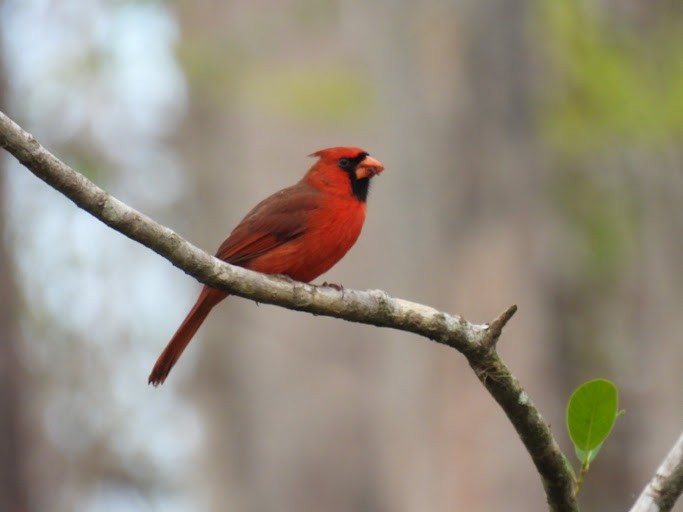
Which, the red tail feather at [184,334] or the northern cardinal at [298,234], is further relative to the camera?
the northern cardinal at [298,234]

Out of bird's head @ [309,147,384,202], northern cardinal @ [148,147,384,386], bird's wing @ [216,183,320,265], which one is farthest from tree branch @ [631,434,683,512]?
bird's head @ [309,147,384,202]

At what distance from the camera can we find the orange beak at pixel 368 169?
14.7 ft

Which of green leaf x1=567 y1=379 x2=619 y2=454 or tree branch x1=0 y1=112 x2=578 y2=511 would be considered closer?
tree branch x1=0 y1=112 x2=578 y2=511

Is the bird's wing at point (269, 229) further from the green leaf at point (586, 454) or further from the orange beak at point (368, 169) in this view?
the green leaf at point (586, 454)

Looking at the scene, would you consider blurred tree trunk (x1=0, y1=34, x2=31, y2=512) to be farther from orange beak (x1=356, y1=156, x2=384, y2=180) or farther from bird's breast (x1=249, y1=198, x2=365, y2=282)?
bird's breast (x1=249, y1=198, x2=365, y2=282)

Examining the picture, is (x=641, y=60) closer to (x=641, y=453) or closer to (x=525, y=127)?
(x=525, y=127)

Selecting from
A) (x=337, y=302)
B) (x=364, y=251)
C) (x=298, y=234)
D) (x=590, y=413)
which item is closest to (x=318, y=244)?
(x=298, y=234)

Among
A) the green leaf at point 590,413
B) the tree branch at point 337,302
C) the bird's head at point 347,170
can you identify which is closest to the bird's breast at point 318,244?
the bird's head at point 347,170

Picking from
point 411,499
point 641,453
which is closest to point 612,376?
point 641,453

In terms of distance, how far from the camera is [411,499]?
8.49 meters

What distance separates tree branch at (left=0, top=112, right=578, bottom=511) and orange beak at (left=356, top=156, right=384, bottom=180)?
133 centimetres

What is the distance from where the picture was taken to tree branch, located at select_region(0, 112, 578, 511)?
2.53m

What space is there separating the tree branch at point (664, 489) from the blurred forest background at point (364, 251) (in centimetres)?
539

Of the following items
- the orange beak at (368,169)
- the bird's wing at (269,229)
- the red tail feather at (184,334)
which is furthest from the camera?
the orange beak at (368,169)
